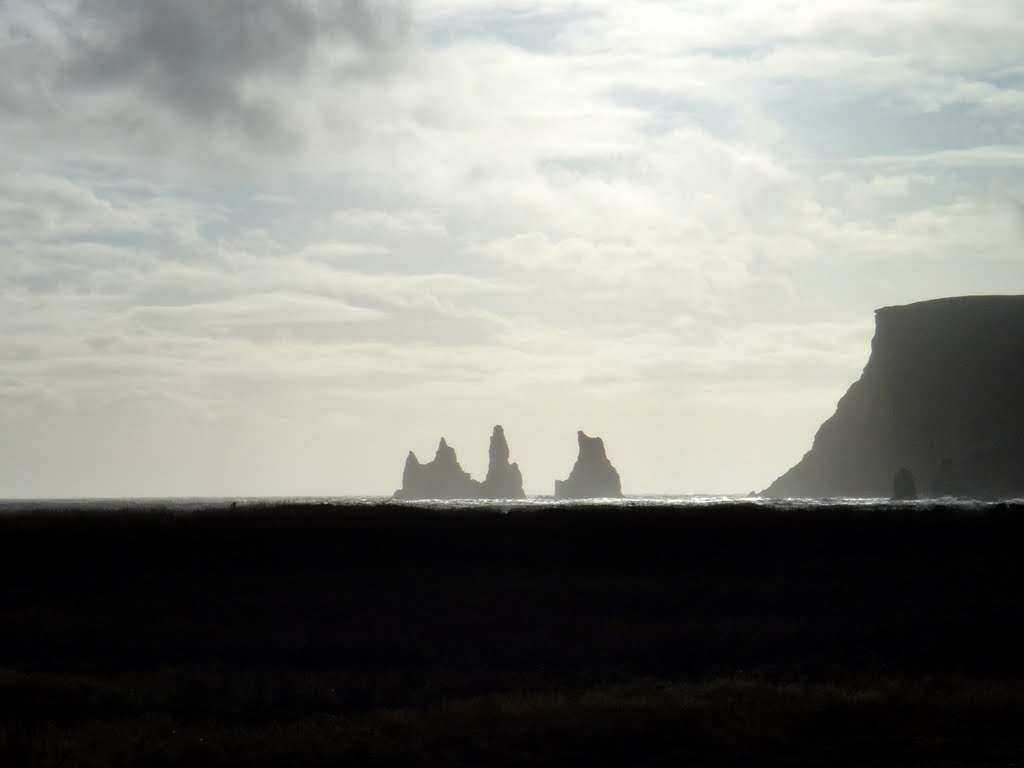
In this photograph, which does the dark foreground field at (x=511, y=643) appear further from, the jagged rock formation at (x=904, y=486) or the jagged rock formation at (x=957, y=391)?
the jagged rock formation at (x=957, y=391)

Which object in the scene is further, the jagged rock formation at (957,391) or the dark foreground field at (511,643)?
the jagged rock formation at (957,391)

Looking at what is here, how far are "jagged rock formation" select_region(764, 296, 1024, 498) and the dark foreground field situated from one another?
13336 centimetres

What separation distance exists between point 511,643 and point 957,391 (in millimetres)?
173965

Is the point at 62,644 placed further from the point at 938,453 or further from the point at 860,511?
the point at 938,453

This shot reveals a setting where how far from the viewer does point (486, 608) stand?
107 ft

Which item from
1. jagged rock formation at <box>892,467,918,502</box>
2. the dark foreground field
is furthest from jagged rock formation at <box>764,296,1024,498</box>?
the dark foreground field

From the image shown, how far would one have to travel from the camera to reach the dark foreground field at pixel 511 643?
57.9 ft

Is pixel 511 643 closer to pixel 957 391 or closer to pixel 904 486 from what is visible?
pixel 904 486

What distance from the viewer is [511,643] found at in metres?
28.1

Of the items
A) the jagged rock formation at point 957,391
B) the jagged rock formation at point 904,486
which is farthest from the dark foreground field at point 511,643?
the jagged rock formation at point 957,391

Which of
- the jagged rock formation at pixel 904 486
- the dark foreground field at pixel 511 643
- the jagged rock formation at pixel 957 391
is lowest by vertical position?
the dark foreground field at pixel 511 643

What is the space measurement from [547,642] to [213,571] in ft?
54.9

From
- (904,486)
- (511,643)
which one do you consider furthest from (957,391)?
(511,643)

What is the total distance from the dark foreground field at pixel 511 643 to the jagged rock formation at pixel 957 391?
13336cm
